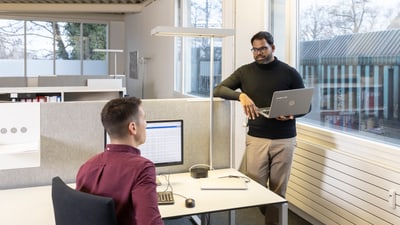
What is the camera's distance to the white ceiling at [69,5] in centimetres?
841

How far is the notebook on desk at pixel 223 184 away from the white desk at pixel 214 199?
33mm

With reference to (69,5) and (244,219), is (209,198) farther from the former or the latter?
(69,5)

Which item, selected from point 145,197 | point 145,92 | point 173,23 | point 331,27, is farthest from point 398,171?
point 145,92

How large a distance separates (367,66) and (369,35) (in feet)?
0.70

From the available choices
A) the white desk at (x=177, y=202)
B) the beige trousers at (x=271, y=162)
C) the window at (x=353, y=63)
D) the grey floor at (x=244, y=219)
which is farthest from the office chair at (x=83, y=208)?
the window at (x=353, y=63)

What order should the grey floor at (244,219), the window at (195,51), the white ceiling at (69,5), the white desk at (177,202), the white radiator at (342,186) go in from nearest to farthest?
1. the white desk at (177,202)
2. the white radiator at (342,186)
3. the grey floor at (244,219)
4. the window at (195,51)
5. the white ceiling at (69,5)

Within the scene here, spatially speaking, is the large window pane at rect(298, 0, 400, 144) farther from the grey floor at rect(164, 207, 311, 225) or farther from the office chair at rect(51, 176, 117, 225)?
the office chair at rect(51, 176, 117, 225)

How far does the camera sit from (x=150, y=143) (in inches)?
85.1

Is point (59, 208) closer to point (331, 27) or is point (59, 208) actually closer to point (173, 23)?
point (331, 27)

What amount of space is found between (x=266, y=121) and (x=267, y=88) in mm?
222

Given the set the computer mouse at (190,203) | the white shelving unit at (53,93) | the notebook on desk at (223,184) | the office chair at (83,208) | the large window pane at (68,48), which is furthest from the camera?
the large window pane at (68,48)

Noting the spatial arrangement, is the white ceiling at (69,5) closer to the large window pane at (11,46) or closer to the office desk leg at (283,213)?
the large window pane at (11,46)

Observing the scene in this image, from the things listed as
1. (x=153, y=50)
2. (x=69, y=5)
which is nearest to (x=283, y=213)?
(x=153, y=50)

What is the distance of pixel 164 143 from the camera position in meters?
2.20
